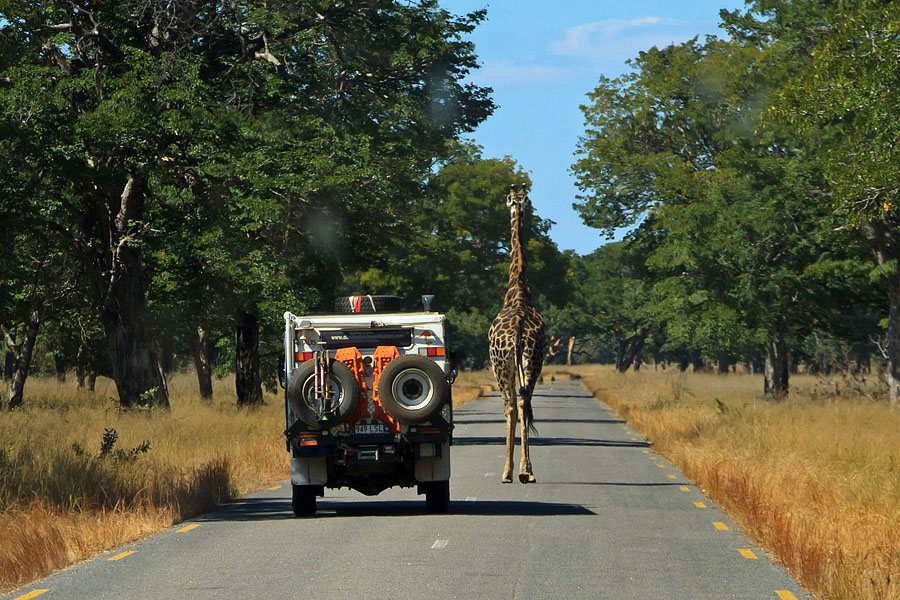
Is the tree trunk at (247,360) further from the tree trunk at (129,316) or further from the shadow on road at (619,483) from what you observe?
the shadow on road at (619,483)

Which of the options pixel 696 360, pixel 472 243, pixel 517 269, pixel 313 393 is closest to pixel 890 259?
pixel 517 269

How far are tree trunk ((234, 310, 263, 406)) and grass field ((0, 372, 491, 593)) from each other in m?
6.13

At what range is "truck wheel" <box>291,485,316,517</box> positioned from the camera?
16031 mm

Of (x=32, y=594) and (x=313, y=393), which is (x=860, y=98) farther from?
(x=32, y=594)

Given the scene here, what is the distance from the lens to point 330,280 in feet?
108

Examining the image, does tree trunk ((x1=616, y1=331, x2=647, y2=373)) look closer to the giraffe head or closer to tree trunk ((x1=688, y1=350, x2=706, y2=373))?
tree trunk ((x1=688, y1=350, x2=706, y2=373))

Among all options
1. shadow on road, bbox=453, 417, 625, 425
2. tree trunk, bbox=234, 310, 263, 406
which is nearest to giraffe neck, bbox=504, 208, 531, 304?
tree trunk, bbox=234, 310, 263, 406

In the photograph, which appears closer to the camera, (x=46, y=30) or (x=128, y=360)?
(x=46, y=30)

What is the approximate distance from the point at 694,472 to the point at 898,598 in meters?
12.3

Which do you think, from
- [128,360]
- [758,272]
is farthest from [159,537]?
[758,272]

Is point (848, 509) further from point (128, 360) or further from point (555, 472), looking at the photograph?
point (128, 360)

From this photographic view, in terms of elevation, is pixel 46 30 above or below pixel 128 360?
above

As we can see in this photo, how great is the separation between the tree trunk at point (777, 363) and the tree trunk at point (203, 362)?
1972cm

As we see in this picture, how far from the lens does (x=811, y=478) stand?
17.3 m
